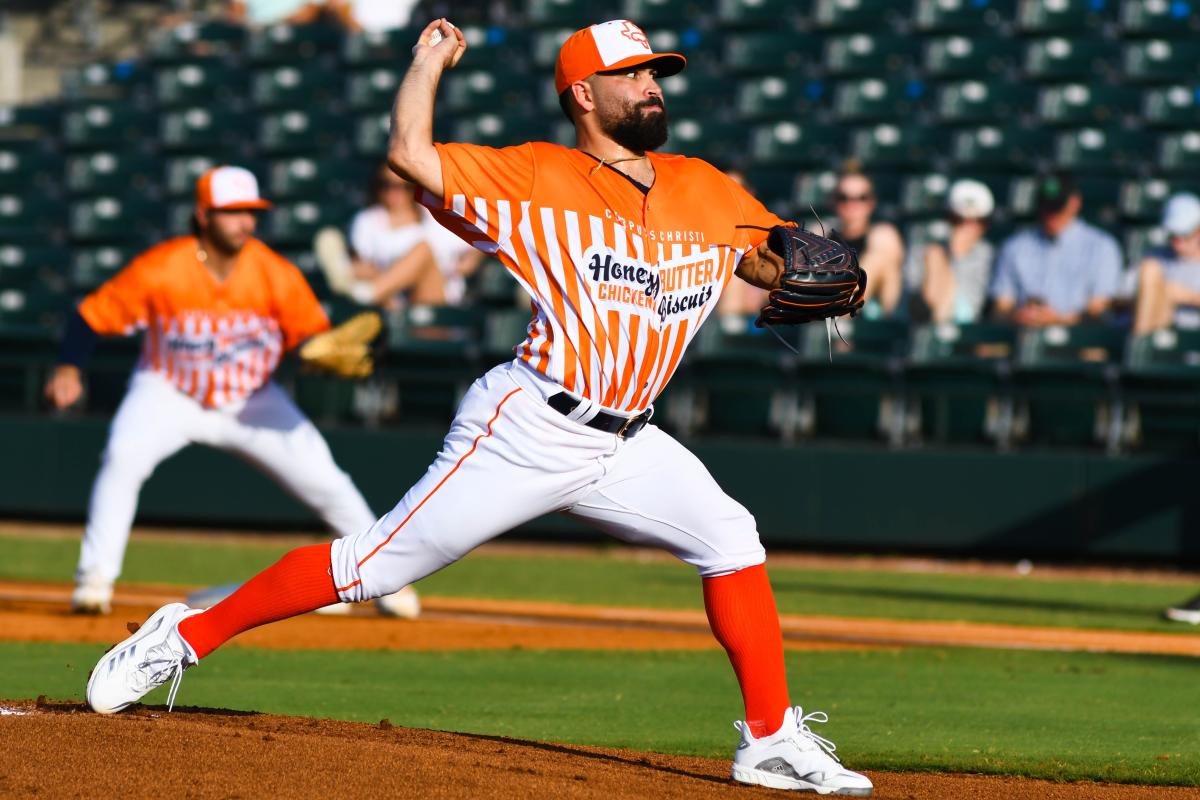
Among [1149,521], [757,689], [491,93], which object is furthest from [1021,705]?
[491,93]

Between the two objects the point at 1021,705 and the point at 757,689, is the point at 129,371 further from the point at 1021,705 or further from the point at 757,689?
the point at 757,689

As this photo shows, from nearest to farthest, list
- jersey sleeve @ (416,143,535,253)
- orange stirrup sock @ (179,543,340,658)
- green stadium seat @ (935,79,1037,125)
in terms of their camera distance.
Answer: jersey sleeve @ (416,143,535,253) → orange stirrup sock @ (179,543,340,658) → green stadium seat @ (935,79,1037,125)

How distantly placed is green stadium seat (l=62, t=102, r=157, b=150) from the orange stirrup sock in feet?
40.0

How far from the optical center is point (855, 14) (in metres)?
14.7

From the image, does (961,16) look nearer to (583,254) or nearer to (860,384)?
(860,384)

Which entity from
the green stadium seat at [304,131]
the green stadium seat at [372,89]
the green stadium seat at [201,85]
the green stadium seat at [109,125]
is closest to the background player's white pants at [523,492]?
the green stadium seat at [304,131]

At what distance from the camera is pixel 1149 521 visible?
10430 mm

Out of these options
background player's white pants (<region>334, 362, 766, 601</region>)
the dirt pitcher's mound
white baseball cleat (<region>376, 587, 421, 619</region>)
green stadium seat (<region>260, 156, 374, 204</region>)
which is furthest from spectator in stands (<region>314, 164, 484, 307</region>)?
background player's white pants (<region>334, 362, 766, 601</region>)

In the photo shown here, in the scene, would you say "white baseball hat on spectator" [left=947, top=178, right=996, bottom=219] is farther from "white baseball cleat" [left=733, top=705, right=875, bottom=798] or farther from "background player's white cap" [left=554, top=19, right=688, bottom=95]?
"white baseball cleat" [left=733, top=705, right=875, bottom=798]

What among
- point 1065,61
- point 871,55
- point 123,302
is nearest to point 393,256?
point 123,302

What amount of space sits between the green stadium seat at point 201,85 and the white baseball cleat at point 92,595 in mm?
9249

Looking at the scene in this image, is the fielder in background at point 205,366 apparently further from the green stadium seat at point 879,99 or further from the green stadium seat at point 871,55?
the green stadium seat at point 871,55

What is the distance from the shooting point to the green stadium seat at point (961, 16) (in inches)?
565

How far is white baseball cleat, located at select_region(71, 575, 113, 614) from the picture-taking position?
7.73 meters
